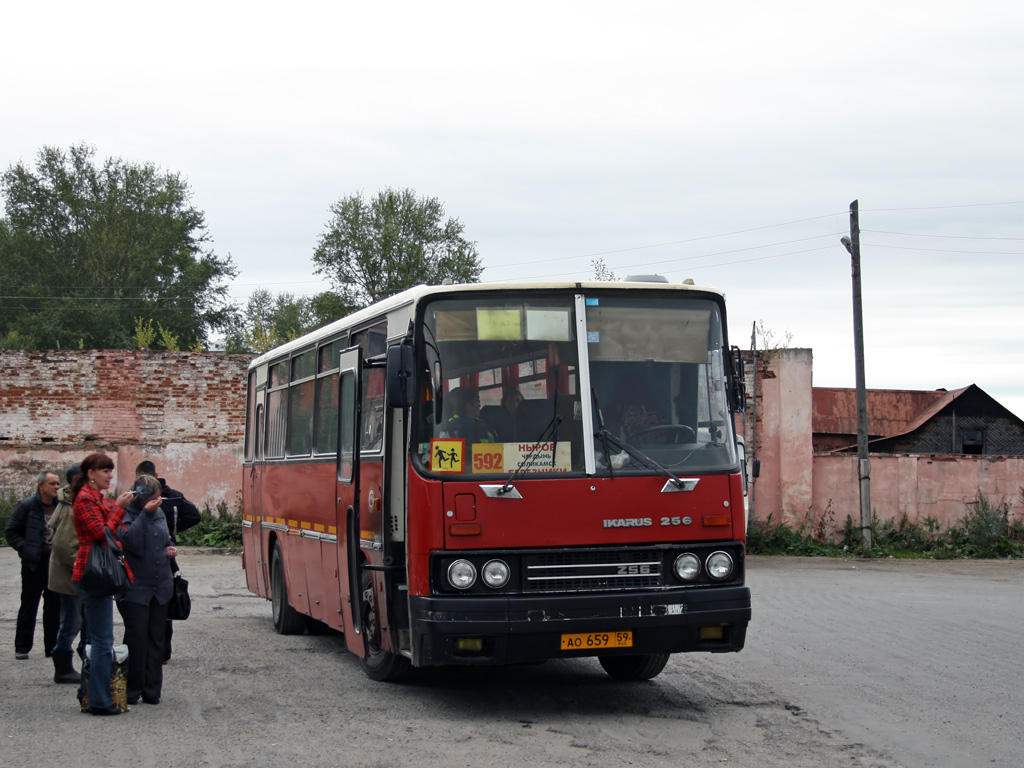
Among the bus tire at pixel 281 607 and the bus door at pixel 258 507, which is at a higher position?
the bus door at pixel 258 507

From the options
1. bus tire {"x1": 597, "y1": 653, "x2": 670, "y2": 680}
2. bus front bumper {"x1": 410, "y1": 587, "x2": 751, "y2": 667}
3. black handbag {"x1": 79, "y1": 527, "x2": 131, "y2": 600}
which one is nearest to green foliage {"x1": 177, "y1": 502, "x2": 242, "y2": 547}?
bus tire {"x1": 597, "y1": 653, "x2": 670, "y2": 680}

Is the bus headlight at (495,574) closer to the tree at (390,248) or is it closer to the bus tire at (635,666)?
the bus tire at (635,666)

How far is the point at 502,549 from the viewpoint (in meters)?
7.62

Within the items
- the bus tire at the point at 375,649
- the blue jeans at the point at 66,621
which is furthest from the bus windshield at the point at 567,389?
the blue jeans at the point at 66,621

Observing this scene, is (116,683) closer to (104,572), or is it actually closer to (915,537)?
(104,572)

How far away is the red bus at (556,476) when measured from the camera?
7609 mm

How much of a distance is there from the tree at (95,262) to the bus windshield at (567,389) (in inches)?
1904

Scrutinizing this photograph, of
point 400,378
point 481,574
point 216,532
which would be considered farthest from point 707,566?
point 216,532

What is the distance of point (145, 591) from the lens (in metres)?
8.40

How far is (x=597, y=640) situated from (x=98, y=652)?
3389 mm

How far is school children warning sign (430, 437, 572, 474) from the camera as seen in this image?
7.74m

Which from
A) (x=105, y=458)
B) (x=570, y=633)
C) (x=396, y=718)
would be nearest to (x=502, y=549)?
(x=570, y=633)

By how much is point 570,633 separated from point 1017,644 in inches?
247

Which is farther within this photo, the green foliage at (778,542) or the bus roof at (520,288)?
the green foliage at (778,542)
